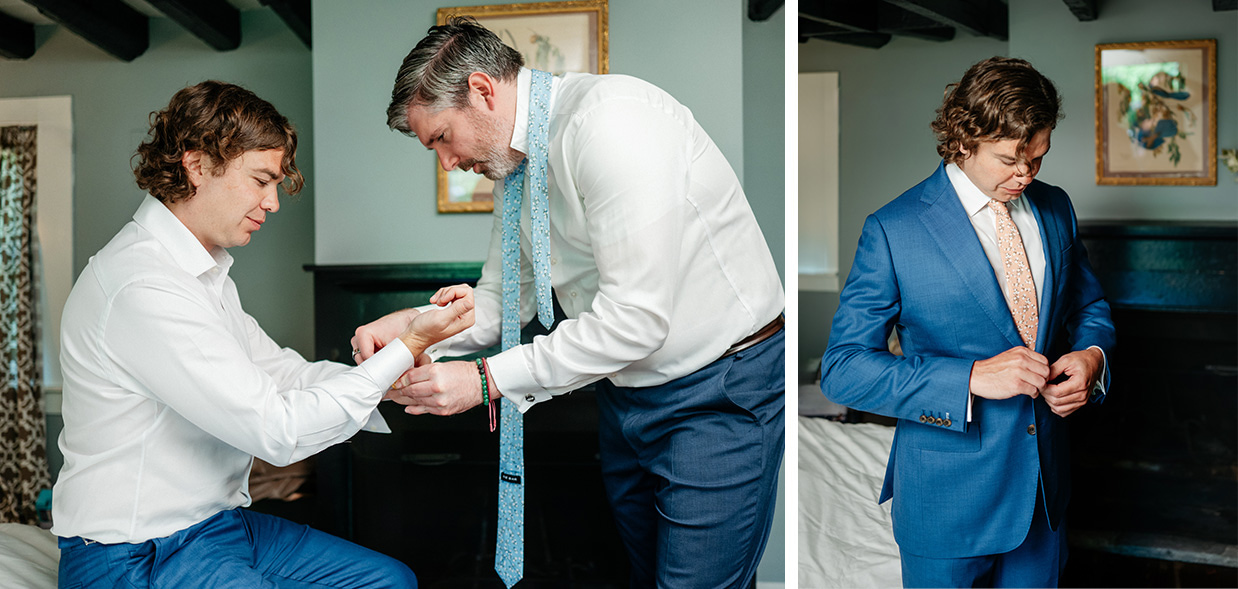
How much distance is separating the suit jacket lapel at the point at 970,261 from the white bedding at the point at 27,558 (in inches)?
88.6

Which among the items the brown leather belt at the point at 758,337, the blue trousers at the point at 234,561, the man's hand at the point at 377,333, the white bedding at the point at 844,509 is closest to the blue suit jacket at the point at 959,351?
the white bedding at the point at 844,509

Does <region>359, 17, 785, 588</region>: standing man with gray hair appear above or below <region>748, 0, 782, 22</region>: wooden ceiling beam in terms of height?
below

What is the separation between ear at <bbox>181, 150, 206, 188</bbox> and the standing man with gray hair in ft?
1.32

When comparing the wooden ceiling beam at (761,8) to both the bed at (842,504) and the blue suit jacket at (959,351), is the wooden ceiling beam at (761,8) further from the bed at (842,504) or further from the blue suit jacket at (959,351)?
the bed at (842,504)

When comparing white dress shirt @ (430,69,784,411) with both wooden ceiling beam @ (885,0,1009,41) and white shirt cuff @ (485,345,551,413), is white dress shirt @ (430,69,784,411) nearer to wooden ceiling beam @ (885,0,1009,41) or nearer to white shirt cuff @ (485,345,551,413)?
white shirt cuff @ (485,345,551,413)

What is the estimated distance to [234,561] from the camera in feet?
5.84

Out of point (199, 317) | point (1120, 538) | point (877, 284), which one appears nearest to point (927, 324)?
point (877, 284)

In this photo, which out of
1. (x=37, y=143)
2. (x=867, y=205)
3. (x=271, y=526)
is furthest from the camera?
(x=37, y=143)

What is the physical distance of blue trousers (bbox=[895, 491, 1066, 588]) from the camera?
5.58 feet

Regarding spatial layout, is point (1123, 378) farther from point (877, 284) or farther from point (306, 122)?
point (306, 122)

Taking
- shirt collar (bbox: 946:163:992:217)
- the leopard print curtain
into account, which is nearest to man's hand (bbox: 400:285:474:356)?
shirt collar (bbox: 946:163:992:217)

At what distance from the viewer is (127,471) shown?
1.68 metres

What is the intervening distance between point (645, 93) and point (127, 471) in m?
1.32

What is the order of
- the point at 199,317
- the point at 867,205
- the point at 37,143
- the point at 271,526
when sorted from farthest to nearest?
the point at 37,143, the point at 271,526, the point at 867,205, the point at 199,317
